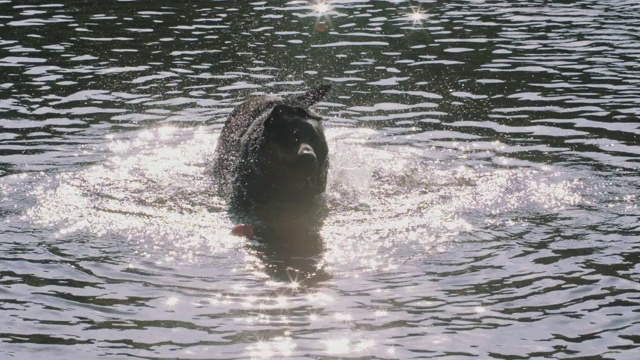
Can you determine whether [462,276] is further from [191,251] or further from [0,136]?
[0,136]

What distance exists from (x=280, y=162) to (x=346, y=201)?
0.97m

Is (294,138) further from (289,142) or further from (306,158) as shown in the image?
(306,158)

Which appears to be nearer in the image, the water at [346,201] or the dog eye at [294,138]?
the water at [346,201]

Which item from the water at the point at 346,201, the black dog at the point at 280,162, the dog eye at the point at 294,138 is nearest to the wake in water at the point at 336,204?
the water at the point at 346,201

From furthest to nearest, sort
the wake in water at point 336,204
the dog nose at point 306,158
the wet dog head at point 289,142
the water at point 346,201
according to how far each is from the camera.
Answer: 1. the wet dog head at point 289,142
2. the dog nose at point 306,158
3. the wake in water at point 336,204
4. the water at point 346,201

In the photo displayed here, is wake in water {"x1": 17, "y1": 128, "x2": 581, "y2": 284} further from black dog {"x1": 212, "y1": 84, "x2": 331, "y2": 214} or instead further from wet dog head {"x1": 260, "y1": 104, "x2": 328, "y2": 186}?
wet dog head {"x1": 260, "y1": 104, "x2": 328, "y2": 186}

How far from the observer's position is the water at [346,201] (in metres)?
7.88

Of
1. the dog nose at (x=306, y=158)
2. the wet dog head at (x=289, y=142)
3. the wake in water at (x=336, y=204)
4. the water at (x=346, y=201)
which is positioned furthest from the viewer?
the wet dog head at (x=289, y=142)

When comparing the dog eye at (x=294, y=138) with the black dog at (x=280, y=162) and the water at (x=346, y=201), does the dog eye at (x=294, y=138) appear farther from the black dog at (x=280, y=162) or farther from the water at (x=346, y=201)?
the water at (x=346, y=201)

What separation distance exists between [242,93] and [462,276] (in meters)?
8.83

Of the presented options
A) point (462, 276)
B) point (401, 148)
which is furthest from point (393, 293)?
point (401, 148)

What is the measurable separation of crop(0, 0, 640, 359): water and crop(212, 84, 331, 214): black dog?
0.43 m

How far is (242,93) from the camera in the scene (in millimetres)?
16938

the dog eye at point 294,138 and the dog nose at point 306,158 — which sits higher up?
the dog eye at point 294,138
